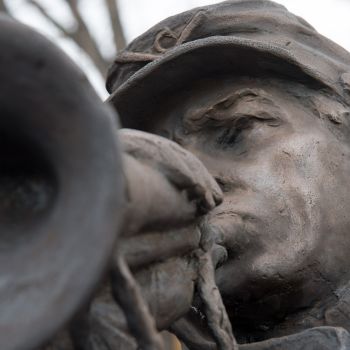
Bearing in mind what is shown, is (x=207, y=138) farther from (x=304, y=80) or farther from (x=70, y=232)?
(x=70, y=232)

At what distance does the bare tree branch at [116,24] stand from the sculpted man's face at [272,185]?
309 cm

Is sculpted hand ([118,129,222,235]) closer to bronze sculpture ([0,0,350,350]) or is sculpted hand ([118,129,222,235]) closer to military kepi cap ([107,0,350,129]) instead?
bronze sculpture ([0,0,350,350])

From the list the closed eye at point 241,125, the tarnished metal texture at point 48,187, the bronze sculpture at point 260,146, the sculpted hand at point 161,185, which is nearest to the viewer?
the tarnished metal texture at point 48,187

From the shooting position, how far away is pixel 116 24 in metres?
5.37

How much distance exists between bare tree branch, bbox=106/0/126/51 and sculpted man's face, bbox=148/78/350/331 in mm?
3089

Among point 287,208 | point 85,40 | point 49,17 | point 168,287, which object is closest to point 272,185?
point 287,208

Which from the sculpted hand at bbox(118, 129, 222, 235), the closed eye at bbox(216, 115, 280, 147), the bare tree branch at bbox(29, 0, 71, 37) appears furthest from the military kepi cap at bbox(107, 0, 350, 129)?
the bare tree branch at bbox(29, 0, 71, 37)

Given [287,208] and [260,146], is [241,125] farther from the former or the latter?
[287,208]

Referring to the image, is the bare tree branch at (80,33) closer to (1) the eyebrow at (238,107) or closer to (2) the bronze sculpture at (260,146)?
(2) the bronze sculpture at (260,146)

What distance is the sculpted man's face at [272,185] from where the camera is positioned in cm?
194

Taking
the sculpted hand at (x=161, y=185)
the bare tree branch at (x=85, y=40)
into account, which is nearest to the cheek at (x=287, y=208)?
the sculpted hand at (x=161, y=185)

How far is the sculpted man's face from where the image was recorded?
194cm

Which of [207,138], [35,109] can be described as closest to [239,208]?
[207,138]

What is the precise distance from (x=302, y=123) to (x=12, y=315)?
1003 millimetres
